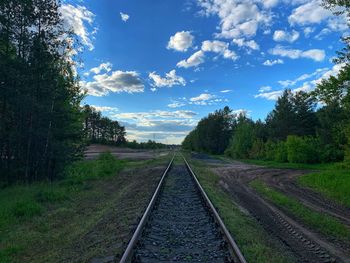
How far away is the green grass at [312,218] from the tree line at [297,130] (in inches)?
303

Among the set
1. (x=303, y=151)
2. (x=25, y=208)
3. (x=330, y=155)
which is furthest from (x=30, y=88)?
(x=330, y=155)

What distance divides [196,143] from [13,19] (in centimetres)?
10652

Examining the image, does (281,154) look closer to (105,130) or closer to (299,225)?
(299,225)

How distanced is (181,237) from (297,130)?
62162mm

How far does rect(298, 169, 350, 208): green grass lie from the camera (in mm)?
16781

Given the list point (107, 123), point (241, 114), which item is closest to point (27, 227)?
point (241, 114)

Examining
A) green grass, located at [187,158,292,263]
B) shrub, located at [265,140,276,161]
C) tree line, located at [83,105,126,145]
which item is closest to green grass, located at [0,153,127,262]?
green grass, located at [187,158,292,263]

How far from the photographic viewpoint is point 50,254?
23.6ft

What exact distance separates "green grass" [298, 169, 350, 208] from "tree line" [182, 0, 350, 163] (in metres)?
3.38

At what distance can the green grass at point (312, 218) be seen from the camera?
1012cm

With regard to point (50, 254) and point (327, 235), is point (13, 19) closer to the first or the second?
point (50, 254)

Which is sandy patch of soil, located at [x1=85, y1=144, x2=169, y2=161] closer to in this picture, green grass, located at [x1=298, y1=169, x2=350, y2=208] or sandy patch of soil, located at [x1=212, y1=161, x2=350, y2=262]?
sandy patch of soil, located at [x1=212, y1=161, x2=350, y2=262]

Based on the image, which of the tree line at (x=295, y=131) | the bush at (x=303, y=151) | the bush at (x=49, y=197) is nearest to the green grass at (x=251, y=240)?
the bush at (x=49, y=197)

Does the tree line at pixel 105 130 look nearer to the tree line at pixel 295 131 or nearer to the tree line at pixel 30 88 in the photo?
the tree line at pixel 295 131
